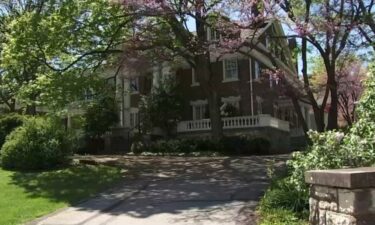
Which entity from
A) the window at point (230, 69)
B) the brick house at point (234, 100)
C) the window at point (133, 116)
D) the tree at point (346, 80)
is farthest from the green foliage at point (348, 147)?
the window at point (133, 116)

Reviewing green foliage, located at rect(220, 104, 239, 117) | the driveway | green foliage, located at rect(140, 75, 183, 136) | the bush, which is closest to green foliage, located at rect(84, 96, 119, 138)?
green foliage, located at rect(140, 75, 183, 136)

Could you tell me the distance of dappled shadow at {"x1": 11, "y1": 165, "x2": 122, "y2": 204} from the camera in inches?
590

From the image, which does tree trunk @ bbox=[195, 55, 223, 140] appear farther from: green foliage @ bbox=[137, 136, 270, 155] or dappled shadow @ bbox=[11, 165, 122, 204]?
dappled shadow @ bbox=[11, 165, 122, 204]

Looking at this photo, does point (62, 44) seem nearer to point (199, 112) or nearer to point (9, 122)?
point (9, 122)

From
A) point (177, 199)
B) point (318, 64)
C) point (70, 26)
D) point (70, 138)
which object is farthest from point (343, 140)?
point (318, 64)

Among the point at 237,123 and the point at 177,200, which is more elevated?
the point at 237,123

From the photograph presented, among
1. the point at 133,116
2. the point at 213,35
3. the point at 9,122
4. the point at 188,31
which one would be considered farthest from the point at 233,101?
the point at 9,122

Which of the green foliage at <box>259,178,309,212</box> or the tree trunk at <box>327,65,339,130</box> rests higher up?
the tree trunk at <box>327,65,339,130</box>

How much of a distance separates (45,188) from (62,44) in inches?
334

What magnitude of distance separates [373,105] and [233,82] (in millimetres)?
29829

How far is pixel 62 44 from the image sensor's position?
75.1 ft

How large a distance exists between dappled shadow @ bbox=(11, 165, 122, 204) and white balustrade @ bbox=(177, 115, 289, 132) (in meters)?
16.6

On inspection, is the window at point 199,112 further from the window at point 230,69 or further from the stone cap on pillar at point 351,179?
the stone cap on pillar at point 351,179

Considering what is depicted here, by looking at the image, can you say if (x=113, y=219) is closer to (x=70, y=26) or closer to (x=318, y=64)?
(x=70, y=26)
